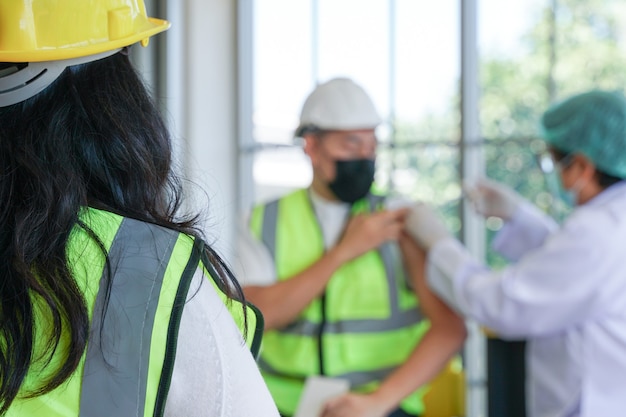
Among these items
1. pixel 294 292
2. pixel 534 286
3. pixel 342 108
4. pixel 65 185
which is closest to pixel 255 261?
pixel 294 292

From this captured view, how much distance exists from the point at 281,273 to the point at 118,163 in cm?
152

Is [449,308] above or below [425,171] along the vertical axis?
below

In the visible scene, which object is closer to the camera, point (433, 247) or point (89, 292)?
point (89, 292)

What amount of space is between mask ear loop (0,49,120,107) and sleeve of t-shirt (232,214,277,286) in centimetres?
154

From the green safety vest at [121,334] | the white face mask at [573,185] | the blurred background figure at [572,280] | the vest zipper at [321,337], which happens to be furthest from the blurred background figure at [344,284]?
the green safety vest at [121,334]

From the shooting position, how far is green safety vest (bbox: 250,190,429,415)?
7.31 ft

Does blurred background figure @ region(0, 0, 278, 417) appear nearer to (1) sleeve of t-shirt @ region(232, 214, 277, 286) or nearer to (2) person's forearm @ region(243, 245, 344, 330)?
(2) person's forearm @ region(243, 245, 344, 330)

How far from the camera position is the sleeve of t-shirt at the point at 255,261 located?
94.0 inches

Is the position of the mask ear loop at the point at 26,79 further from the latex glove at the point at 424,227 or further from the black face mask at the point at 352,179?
the latex glove at the point at 424,227

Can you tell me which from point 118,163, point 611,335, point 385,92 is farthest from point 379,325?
point 385,92

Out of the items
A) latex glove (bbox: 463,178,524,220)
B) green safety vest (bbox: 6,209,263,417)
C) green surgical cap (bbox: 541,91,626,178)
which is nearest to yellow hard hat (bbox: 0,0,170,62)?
green safety vest (bbox: 6,209,263,417)

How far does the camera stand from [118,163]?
90cm

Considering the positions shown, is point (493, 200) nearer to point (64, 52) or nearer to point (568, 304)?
point (568, 304)

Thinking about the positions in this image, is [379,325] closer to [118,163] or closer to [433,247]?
[433,247]
